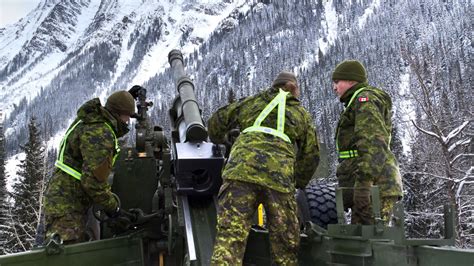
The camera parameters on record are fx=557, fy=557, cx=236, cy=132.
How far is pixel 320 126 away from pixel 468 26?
60938 millimetres

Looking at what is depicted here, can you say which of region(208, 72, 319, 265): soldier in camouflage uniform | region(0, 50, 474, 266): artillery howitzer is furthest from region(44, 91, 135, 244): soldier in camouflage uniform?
region(208, 72, 319, 265): soldier in camouflage uniform

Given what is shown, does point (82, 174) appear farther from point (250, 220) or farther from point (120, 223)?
point (250, 220)

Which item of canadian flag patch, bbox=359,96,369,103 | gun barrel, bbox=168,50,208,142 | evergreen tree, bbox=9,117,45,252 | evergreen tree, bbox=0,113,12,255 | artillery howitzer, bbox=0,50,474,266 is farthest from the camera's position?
evergreen tree, bbox=9,117,45,252

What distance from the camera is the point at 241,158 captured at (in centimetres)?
417

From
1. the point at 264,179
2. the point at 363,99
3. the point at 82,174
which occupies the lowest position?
the point at 264,179

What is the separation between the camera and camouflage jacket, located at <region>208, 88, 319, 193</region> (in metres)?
4.12

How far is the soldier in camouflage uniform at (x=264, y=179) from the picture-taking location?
403 cm

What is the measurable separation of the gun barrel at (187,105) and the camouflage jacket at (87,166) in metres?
0.73

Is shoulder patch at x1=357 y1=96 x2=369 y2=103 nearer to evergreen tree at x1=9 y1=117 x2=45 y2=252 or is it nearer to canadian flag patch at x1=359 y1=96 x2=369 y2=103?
canadian flag patch at x1=359 y1=96 x2=369 y2=103

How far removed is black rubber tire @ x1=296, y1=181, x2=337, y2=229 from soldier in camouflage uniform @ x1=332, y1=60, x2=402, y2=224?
267 millimetres

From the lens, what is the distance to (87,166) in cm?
511

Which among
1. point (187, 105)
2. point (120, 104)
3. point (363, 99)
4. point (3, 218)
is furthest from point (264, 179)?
point (3, 218)

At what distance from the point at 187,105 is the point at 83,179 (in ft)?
4.00

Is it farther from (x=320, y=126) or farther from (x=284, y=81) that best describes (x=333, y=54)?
(x=284, y=81)
